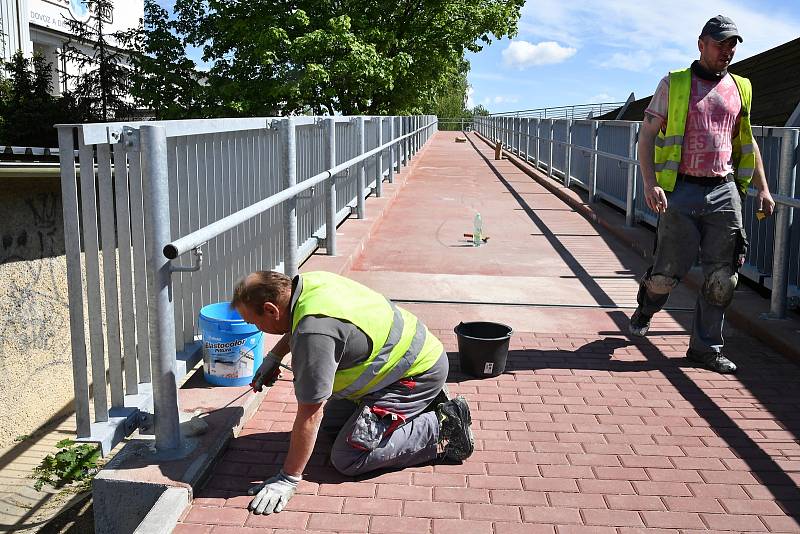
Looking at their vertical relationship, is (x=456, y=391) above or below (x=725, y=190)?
below

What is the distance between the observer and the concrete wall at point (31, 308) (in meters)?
8.68

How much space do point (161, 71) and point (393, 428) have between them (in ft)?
87.2

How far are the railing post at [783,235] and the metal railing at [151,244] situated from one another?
3.26m

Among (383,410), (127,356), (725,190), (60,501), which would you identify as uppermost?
(725,190)

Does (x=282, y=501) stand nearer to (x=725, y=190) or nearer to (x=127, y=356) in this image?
(x=127, y=356)

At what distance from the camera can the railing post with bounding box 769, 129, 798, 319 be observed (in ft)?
18.7

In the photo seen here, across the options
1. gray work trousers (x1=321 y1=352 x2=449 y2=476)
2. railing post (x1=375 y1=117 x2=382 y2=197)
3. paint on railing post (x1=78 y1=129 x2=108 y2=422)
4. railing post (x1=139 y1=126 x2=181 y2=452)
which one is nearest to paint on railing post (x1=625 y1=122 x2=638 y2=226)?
railing post (x1=375 y1=117 x2=382 y2=197)

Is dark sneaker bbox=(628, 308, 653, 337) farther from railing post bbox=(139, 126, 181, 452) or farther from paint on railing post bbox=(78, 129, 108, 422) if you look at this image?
paint on railing post bbox=(78, 129, 108, 422)

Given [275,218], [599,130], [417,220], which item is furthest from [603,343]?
[599,130]

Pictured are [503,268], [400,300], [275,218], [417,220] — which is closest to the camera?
[275,218]

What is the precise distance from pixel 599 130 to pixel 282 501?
10954 mm

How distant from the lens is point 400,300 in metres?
6.96

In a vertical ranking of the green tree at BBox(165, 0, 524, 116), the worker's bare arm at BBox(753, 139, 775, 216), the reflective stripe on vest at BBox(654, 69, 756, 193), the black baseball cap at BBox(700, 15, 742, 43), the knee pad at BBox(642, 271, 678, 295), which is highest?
the green tree at BBox(165, 0, 524, 116)

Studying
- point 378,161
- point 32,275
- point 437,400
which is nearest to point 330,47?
point 378,161
